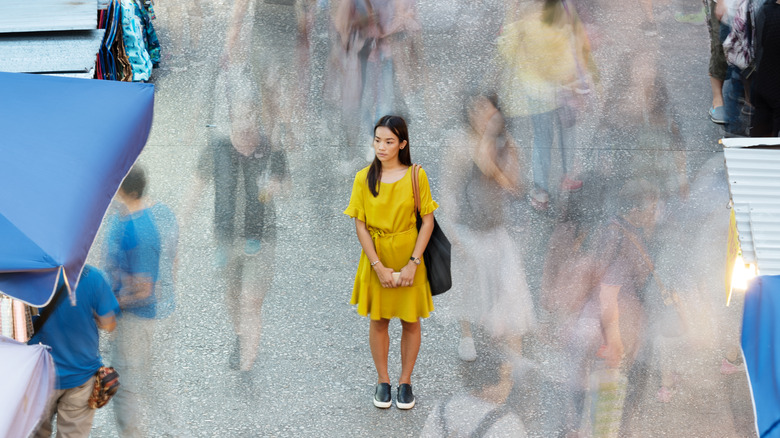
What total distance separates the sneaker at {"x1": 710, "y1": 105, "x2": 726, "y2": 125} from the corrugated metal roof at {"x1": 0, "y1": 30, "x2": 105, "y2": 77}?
5.94 m

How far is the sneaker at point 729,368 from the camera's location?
5.93m

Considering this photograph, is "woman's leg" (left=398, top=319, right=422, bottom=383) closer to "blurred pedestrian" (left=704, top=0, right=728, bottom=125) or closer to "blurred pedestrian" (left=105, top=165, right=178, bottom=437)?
"blurred pedestrian" (left=105, top=165, right=178, bottom=437)

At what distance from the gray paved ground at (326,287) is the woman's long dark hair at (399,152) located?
4.81 ft

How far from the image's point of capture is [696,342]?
6.17 metres

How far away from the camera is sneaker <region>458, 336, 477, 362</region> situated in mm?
6027

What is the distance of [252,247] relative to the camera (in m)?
7.10

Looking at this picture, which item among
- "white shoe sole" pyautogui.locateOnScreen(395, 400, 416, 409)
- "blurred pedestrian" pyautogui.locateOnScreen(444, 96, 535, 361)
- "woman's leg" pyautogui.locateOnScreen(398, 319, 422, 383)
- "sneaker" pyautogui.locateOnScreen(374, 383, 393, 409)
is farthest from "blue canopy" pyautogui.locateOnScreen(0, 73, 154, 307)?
"blurred pedestrian" pyautogui.locateOnScreen(444, 96, 535, 361)

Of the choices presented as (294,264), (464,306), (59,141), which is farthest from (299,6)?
(59,141)

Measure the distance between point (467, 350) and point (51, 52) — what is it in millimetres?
4366

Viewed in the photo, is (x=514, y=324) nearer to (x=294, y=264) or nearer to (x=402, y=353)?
(x=402, y=353)

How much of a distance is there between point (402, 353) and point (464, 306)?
1092 mm

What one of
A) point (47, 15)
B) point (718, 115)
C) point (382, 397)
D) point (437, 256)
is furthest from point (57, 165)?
point (718, 115)

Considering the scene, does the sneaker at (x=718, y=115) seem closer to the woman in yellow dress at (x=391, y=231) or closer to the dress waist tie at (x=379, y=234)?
the woman in yellow dress at (x=391, y=231)

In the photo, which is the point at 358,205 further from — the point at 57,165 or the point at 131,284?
the point at 57,165
